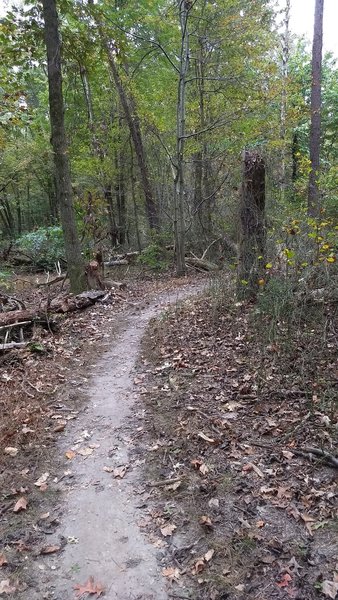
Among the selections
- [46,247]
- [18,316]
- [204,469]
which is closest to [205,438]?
[204,469]

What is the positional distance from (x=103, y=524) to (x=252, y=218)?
5.21m

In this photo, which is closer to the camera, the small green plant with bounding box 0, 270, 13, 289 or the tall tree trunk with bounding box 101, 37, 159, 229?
the small green plant with bounding box 0, 270, 13, 289

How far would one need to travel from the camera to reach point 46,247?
16625 mm

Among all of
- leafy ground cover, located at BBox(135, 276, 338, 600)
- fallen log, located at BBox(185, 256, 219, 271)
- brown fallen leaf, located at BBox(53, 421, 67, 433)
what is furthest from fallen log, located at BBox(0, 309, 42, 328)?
fallen log, located at BBox(185, 256, 219, 271)

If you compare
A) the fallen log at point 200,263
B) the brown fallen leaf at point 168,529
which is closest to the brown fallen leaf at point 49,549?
the brown fallen leaf at point 168,529

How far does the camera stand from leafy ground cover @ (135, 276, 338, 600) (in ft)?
8.86

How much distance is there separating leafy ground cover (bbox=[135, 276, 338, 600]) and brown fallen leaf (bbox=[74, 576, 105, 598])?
0.49m

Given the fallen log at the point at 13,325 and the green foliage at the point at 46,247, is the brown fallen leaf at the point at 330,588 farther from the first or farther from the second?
the green foliage at the point at 46,247

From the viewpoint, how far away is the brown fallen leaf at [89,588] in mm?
2654

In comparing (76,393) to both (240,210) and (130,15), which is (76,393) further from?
(130,15)

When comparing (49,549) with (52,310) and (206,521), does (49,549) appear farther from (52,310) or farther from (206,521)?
(52,310)

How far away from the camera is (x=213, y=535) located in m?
3.00

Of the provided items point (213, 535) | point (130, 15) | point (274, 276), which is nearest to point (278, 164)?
point (130, 15)

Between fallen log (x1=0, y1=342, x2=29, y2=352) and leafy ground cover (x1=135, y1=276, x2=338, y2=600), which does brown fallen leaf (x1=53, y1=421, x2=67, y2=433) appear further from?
fallen log (x1=0, y1=342, x2=29, y2=352)
